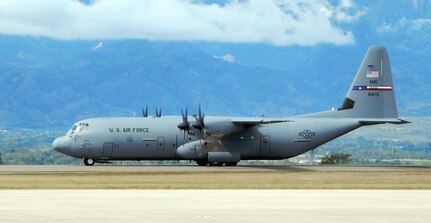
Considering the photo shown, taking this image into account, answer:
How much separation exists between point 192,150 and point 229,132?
307 cm

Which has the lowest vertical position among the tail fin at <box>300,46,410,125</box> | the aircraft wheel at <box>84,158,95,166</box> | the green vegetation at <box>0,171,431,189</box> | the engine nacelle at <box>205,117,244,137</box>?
the green vegetation at <box>0,171,431,189</box>

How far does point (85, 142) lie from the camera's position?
84.3 m

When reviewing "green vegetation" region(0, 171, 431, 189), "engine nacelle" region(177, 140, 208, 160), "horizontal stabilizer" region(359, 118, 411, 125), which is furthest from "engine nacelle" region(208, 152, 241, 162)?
"green vegetation" region(0, 171, 431, 189)

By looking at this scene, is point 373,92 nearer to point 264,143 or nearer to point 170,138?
point 264,143

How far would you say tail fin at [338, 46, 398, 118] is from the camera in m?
88.6

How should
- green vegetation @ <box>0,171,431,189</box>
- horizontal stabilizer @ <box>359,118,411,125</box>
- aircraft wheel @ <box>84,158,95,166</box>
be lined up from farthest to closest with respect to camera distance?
horizontal stabilizer @ <box>359,118,411,125</box> < aircraft wheel @ <box>84,158,95,166</box> < green vegetation @ <box>0,171,431,189</box>

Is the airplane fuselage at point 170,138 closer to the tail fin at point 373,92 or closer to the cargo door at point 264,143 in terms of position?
the cargo door at point 264,143

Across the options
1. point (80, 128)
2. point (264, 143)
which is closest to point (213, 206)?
point (80, 128)

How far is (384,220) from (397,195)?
1387cm

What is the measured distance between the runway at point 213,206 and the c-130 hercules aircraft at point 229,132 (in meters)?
31.8

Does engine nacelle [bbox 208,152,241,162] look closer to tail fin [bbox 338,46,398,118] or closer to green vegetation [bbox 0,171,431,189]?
tail fin [bbox 338,46,398,118]

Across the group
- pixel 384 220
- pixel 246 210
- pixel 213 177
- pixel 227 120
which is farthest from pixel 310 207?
pixel 227 120

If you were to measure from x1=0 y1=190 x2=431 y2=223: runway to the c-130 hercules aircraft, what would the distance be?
31.8 meters

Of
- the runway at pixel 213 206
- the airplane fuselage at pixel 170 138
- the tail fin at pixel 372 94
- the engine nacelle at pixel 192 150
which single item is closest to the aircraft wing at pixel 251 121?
the airplane fuselage at pixel 170 138
